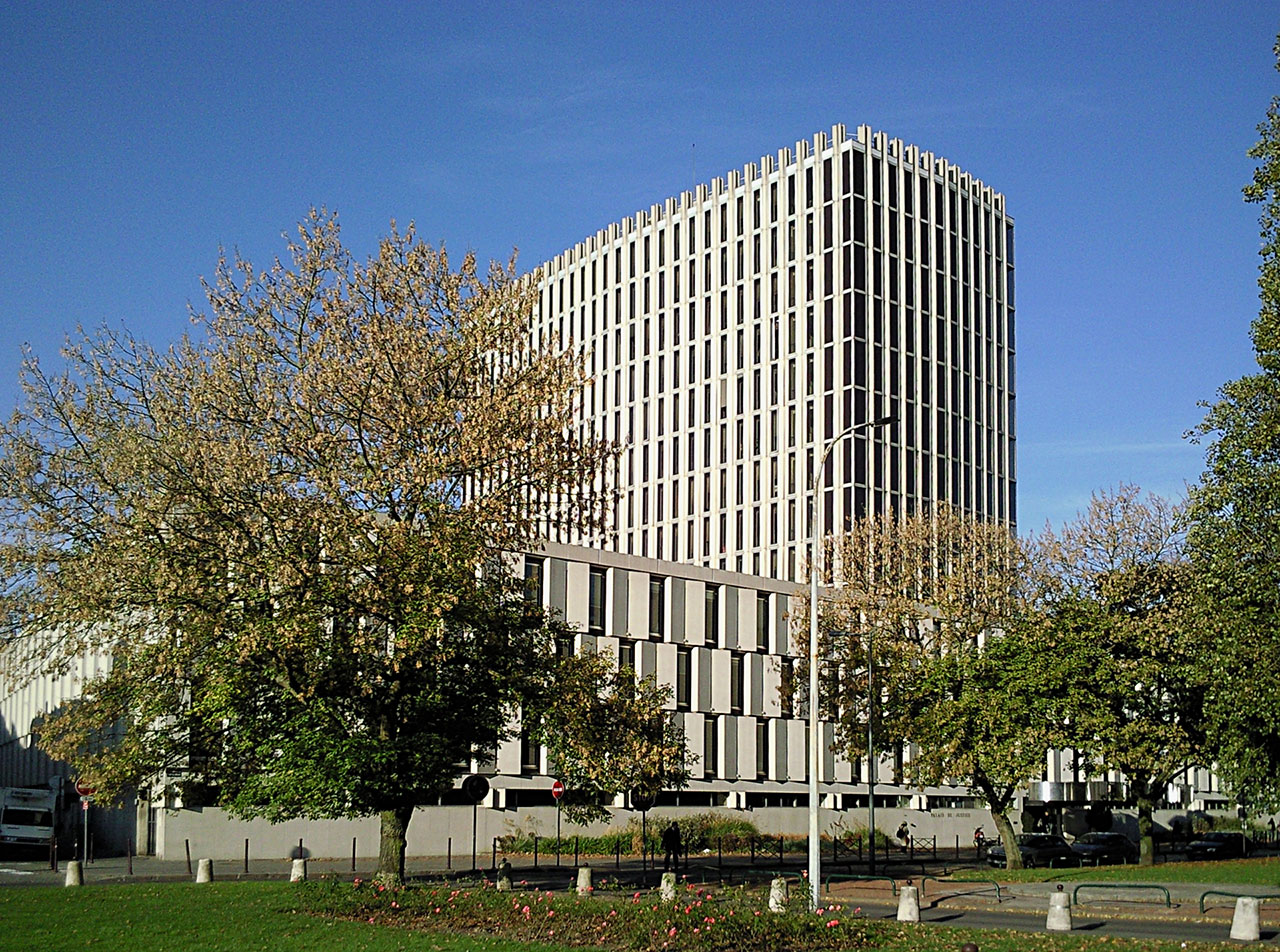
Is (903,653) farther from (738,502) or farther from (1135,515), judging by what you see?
(738,502)

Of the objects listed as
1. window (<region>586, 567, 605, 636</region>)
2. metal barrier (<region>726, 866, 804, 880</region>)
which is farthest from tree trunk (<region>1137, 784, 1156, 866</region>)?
window (<region>586, 567, 605, 636</region>)

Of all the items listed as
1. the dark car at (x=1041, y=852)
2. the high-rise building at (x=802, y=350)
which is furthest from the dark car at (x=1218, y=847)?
the high-rise building at (x=802, y=350)

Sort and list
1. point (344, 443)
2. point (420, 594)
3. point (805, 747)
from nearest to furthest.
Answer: point (420, 594) < point (344, 443) < point (805, 747)

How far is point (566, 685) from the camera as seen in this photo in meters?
33.4

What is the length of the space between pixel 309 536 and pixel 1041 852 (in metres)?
35.5

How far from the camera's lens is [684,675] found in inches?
2749

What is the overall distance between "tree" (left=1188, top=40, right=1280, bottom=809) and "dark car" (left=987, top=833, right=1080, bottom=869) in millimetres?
23670

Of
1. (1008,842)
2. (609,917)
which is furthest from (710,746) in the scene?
(609,917)

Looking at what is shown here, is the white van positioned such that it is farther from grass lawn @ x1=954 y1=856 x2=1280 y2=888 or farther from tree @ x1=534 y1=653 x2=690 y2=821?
grass lawn @ x1=954 y1=856 x2=1280 y2=888

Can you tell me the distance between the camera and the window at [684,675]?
69188 millimetres

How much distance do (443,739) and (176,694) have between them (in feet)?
21.7

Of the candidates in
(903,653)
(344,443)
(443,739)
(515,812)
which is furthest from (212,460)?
(515,812)

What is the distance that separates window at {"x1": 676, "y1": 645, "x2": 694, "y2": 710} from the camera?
227 feet

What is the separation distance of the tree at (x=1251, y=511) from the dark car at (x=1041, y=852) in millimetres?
23670
